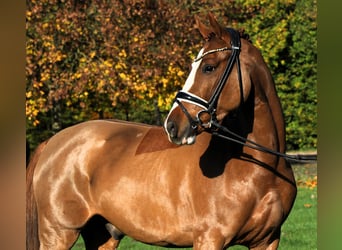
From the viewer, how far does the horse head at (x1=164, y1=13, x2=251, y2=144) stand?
3.18 m

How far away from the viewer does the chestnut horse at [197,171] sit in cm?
332

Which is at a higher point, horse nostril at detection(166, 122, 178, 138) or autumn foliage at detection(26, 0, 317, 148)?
horse nostril at detection(166, 122, 178, 138)

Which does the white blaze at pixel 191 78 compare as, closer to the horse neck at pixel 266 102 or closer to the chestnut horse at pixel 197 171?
the chestnut horse at pixel 197 171

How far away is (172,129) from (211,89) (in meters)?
0.34

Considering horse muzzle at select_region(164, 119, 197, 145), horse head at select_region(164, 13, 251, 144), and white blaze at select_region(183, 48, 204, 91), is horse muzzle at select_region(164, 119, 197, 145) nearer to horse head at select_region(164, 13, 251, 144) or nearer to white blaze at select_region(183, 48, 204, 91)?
horse head at select_region(164, 13, 251, 144)

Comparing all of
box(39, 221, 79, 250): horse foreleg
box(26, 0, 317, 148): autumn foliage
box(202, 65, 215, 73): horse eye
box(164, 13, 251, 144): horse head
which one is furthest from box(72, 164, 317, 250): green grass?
box(26, 0, 317, 148): autumn foliage

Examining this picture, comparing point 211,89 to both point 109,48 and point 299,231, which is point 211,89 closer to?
point 299,231

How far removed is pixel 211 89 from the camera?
3273 millimetres

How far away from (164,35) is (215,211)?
9.43m

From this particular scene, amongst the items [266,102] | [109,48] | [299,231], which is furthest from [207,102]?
[109,48]

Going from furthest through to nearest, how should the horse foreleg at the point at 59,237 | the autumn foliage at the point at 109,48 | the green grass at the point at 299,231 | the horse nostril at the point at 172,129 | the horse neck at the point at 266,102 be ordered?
the autumn foliage at the point at 109,48
the green grass at the point at 299,231
the horse foreleg at the point at 59,237
the horse neck at the point at 266,102
the horse nostril at the point at 172,129

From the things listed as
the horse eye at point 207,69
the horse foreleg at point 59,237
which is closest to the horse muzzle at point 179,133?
the horse eye at point 207,69
